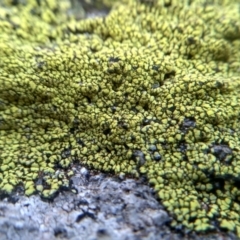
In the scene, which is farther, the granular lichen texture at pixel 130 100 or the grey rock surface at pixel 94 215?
the granular lichen texture at pixel 130 100

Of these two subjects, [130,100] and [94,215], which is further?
[130,100]

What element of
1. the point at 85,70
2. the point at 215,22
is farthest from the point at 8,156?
the point at 215,22

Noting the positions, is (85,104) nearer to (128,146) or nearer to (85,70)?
(85,70)

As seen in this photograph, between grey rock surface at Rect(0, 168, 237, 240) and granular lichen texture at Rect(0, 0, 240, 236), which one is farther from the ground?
granular lichen texture at Rect(0, 0, 240, 236)

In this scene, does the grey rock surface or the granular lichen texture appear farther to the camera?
the granular lichen texture

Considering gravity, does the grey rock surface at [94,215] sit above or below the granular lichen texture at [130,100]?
below
